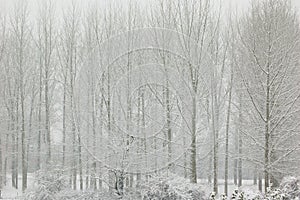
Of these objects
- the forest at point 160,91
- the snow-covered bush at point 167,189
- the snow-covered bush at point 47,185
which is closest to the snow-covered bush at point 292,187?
the forest at point 160,91

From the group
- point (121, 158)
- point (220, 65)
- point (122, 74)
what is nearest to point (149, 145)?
point (121, 158)

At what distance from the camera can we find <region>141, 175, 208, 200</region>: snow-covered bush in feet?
27.5

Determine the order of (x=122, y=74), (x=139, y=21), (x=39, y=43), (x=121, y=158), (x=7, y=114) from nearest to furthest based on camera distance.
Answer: (x=121, y=158) → (x=122, y=74) → (x=139, y=21) → (x=39, y=43) → (x=7, y=114)

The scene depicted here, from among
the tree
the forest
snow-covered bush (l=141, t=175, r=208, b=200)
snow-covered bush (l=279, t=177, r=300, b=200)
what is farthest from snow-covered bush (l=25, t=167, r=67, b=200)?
snow-covered bush (l=279, t=177, r=300, b=200)

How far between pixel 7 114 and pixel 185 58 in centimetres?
1011

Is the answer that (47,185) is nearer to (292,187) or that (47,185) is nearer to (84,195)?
(84,195)

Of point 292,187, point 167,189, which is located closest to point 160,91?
point 167,189

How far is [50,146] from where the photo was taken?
15.4 metres

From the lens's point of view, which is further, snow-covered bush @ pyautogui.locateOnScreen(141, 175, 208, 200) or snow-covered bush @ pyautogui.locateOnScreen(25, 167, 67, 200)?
snow-covered bush @ pyautogui.locateOnScreen(25, 167, 67, 200)

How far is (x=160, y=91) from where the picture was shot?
12.1 m

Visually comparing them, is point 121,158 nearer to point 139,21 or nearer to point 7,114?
point 139,21

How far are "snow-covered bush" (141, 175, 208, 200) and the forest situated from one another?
3cm

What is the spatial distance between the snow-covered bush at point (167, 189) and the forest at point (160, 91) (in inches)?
1.1

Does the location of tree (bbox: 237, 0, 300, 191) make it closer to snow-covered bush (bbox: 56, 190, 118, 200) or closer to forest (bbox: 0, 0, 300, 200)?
forest (bbox: 0, 0, 300, 200)
